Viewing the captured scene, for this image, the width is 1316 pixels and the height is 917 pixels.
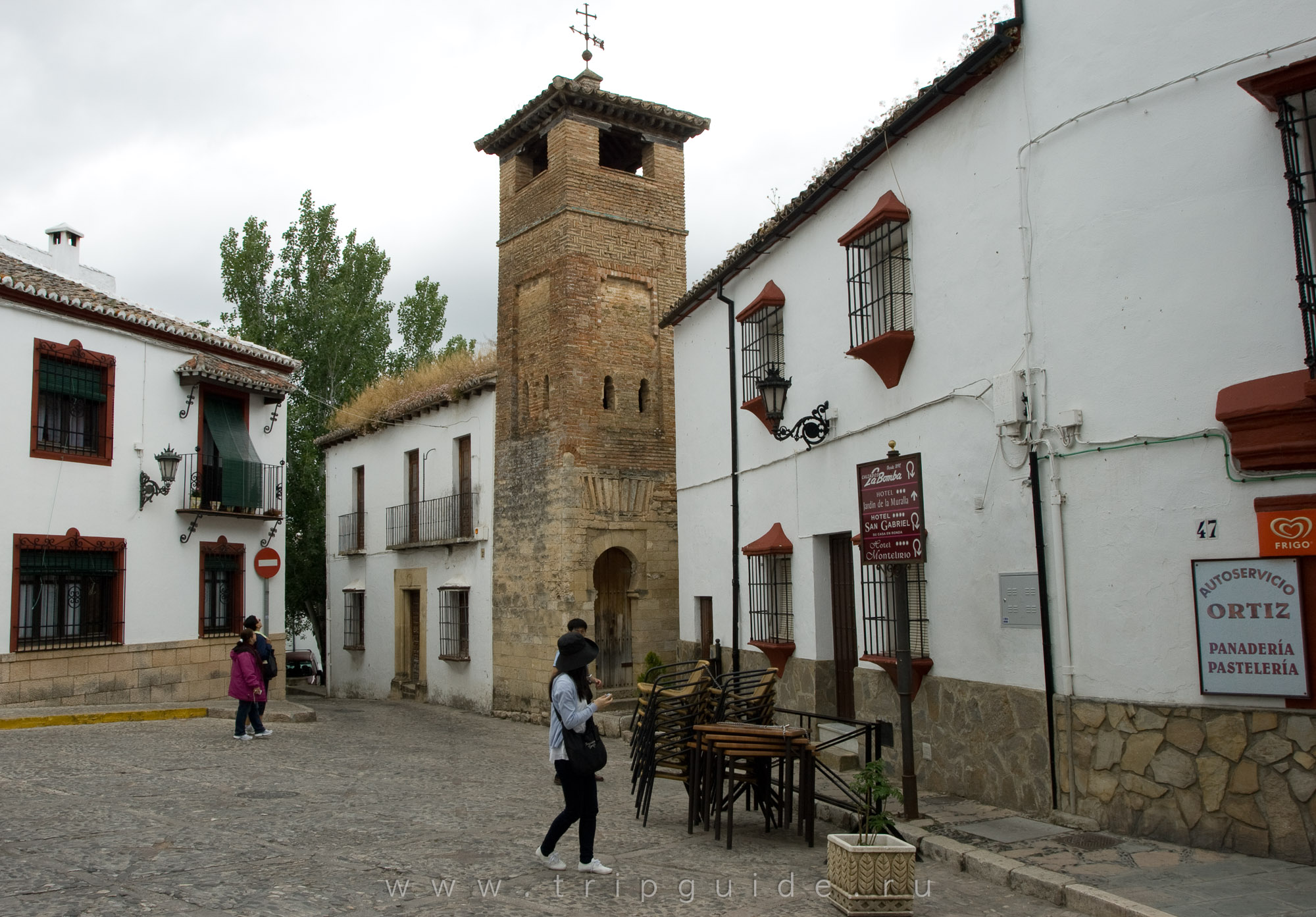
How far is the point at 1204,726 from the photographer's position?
246 inches

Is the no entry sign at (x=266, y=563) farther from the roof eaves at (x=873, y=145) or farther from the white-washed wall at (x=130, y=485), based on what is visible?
the roof eaves at (x=873, y=145)

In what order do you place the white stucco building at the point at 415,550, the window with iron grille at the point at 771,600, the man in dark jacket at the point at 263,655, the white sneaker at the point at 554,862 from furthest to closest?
the white stucco building at the point at 415,550, the man in dark jacket at the point at 263,655, the window with iron grille at the point at 771,600, the white sneaker at the point at 554,862

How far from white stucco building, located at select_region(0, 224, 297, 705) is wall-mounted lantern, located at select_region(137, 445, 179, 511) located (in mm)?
28

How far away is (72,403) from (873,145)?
11801 millimetres

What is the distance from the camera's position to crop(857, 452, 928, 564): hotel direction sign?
7.63 meters

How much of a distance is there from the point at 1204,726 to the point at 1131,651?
626mm

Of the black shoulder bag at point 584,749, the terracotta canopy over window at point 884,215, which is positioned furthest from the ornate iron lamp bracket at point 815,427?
the black shoulder bag at point 584,749

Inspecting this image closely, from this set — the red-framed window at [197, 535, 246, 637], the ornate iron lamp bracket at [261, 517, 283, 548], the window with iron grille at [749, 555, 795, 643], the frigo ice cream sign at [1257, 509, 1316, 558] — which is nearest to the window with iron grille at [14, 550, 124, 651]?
the red-framed window at [197, 535, 246, 637]

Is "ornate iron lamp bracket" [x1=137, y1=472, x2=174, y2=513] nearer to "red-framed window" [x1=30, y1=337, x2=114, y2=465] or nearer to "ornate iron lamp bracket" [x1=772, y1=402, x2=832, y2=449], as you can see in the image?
"red-framed window" [x1=30, y1=337, x2=114, y2=465]

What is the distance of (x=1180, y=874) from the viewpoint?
18.6 ft

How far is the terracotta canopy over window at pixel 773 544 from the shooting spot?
11.4 m

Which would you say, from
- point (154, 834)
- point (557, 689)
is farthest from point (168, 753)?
point (557, 689)

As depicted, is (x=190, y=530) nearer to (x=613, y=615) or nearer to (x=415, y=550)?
(x=415, y=550)

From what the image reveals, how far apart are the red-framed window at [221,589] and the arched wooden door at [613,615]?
19.7ft
